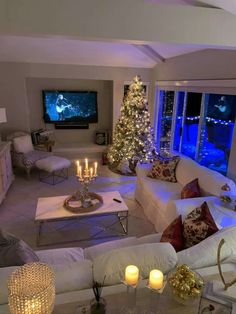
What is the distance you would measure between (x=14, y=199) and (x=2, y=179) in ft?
1.39

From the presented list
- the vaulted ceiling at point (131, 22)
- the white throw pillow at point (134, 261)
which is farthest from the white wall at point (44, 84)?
the white throw pillow at point (134, 261)

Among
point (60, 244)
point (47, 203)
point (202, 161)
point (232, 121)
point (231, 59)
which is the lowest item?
point (60, 244)

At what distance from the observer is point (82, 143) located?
684cm

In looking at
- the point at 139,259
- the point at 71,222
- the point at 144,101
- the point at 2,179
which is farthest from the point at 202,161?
the point at 2,179

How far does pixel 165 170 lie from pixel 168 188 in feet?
1.35

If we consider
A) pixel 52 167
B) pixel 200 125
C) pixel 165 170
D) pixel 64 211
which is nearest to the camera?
pixel 64 211

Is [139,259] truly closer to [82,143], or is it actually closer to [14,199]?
[14,199]

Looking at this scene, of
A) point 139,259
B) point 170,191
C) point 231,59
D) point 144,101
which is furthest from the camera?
point 144,101

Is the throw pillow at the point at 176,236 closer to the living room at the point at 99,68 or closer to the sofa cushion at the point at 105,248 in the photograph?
the living room at the point at 99,68

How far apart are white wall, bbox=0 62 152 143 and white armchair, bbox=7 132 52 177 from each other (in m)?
0.55

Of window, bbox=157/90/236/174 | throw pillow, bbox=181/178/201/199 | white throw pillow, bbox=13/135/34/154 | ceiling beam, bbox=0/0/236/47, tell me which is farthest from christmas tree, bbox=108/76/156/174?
ceiling beam, bbox=0/0/236/47

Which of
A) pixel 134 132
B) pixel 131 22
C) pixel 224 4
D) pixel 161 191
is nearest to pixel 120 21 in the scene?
pixel 131 22

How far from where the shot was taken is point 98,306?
4.38ft

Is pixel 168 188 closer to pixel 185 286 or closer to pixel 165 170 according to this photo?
pixel 165 170
